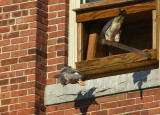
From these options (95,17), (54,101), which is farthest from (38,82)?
(95,17)

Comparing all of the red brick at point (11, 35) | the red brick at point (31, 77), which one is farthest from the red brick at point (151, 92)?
the red brick at point (11, 35)

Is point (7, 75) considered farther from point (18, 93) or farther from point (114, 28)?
point (114, 28)

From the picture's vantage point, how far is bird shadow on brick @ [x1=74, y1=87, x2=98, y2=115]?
11750 millimetres

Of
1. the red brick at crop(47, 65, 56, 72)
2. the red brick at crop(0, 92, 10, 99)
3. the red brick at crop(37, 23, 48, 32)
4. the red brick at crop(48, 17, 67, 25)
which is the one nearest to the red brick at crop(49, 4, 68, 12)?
the red brick at crop(48, 17, 67, 25)

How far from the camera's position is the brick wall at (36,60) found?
11680mm

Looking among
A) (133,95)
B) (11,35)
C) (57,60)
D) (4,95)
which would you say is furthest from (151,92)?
(11,35)

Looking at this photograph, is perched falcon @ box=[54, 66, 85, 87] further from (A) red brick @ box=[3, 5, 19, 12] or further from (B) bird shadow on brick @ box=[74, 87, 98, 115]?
(A) red brick @ box=[3, 5, 19, 12]

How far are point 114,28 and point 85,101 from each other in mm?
1000

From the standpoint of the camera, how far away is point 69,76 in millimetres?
11648

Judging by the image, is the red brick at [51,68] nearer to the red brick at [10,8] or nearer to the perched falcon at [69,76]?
the perched falcon at [69,76]

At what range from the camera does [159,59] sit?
11.7 meters

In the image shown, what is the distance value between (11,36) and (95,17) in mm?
1094

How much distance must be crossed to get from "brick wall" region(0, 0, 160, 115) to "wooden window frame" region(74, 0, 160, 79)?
21 cm

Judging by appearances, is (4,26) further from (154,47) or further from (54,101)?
(154,47)
